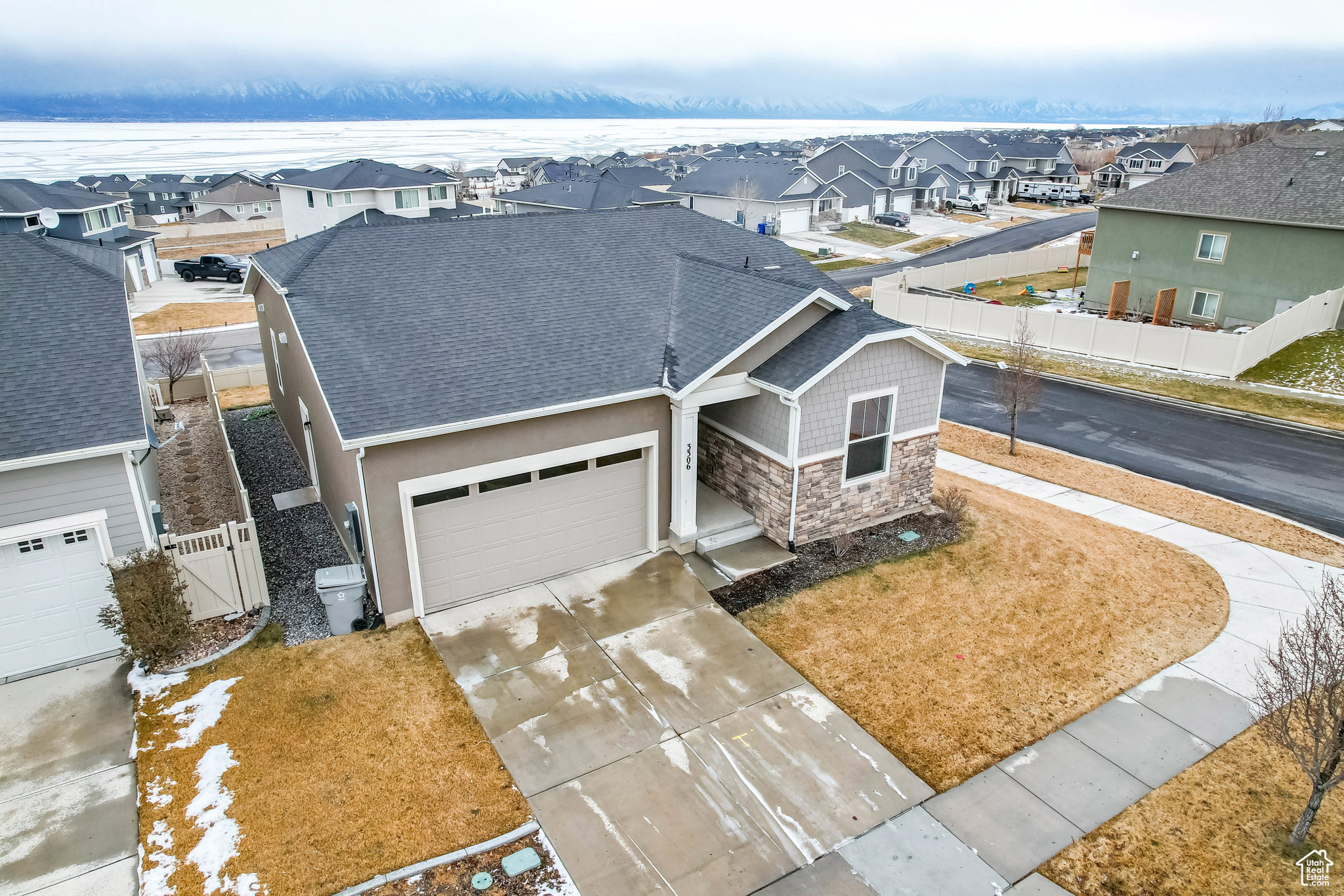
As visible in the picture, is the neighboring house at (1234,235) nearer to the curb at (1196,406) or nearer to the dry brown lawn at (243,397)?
the curb at (1196,406)

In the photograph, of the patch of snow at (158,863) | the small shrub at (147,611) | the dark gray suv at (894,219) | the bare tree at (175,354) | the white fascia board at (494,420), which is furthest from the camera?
the dark gray suv at (894,219)

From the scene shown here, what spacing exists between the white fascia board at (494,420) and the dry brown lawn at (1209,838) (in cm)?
885

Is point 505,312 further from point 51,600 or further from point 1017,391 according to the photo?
point 1017,391

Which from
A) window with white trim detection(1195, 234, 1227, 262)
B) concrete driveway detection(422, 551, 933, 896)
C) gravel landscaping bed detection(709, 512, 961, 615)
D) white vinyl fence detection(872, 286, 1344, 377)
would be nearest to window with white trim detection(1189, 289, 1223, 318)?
window with white trim detection(1195, 234, 1227, 262)

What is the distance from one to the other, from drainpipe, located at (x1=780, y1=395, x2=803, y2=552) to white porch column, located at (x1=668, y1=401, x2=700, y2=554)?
166cm

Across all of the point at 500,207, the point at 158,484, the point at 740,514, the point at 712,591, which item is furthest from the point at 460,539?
the point at 500,207

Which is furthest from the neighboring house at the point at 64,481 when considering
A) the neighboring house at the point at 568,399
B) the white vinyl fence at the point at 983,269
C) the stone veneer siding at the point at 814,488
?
the white vinyl fence at the point at 983,269

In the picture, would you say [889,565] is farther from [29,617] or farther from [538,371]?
[29,617]

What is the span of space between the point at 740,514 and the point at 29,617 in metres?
11.5

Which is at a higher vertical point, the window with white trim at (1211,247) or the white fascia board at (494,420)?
the window with white trim at (1211,247)

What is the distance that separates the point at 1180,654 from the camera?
12.6 metres

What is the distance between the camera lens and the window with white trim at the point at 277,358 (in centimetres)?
1956

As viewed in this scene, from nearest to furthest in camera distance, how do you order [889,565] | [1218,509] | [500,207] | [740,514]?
[889,565], [740,514], [1218,509], [500,207]

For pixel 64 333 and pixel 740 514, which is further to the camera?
pixel 740 514
